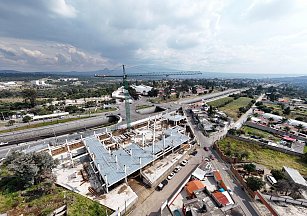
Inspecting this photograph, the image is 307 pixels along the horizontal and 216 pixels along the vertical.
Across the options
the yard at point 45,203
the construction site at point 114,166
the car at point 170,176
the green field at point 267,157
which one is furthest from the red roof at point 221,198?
the green field at point 267,157

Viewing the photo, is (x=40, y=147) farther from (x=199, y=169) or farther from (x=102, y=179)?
(x=199, y=169)

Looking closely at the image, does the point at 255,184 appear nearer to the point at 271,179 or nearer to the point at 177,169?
the point at 271,179

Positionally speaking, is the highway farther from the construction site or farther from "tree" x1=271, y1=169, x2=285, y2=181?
"tree" x1=271, y1=169, x2=285, y2=181

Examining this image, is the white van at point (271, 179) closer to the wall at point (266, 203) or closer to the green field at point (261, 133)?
the wall at point (266, 203)

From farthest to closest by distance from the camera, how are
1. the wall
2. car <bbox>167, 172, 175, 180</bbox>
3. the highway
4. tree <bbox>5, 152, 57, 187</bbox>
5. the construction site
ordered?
the highway → car <bbox>167, 172, 175, 180</bbox> → the construction site → tree <bbox>5, 152, 57, 187</bbox> → the wall

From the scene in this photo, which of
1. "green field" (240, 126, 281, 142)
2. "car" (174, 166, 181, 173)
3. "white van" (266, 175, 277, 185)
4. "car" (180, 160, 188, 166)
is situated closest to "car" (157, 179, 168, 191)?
"car" (174, 166, 181, 173)

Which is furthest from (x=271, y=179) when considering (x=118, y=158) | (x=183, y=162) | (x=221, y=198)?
(x=118, y=158)
